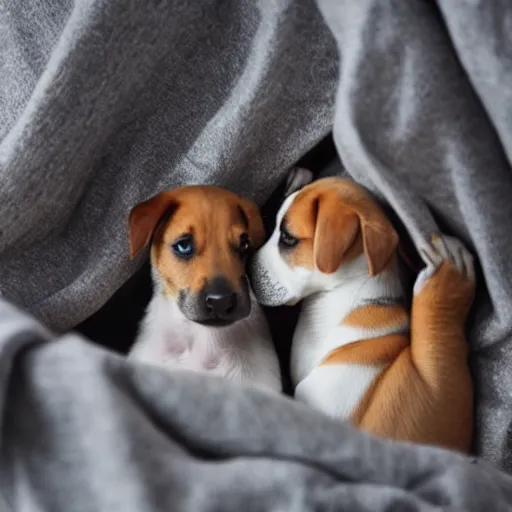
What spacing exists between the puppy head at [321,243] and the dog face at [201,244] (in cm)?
5

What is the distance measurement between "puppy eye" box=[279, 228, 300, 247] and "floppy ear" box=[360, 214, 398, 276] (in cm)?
12

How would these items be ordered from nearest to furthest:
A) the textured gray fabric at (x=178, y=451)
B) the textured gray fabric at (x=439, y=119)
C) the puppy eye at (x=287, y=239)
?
the textured gray fabric at (x=178, y=451) → the textured gray fabric at (x=439, y=119) → the puppy eye at (x=287, y=239)

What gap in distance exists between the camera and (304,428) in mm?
785

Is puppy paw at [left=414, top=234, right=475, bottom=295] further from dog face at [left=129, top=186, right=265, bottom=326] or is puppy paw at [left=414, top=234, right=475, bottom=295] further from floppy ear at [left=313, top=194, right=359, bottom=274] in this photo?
dog face at [left=129, top=186, right=265, bottom=326]

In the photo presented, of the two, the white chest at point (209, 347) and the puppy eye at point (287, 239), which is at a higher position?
the puppy eye at point (287, 239)

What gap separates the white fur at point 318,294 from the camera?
116 cm

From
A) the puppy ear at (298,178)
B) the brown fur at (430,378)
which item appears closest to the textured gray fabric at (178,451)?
the brown fur at (430,378)

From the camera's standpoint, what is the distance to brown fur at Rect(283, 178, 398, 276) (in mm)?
1079

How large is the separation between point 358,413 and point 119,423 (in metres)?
0.43

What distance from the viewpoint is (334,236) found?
109cm

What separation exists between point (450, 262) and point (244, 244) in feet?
1.01

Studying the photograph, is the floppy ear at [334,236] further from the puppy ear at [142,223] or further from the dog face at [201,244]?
the puppy ear at [142,223]

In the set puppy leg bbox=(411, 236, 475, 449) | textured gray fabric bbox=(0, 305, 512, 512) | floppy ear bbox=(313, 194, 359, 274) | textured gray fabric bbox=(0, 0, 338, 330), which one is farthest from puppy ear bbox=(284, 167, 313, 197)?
textured gray fabric bbox=(0, 305, 512, 512)

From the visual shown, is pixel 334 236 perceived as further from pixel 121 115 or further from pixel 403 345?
pixel 121 115
